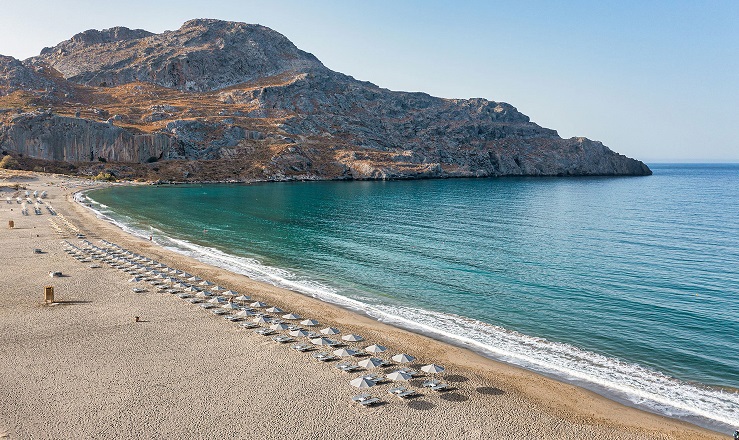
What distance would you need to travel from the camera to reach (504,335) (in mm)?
30578

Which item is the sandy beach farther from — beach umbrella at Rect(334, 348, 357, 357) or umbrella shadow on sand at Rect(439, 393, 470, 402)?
beach umbrella at Rect(334, 348, 357, 357)

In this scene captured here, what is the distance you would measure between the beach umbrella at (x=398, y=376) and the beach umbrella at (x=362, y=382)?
3.13ft

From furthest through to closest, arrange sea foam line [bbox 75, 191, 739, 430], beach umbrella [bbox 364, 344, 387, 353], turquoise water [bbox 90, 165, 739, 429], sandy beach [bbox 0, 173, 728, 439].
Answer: beach umbrella [bbox 364, 344, 387, 353]
turquoise water [bbox 90, 165, 739, 429]
sea foam line [bbox 75, 191, 739, 430]
sandy beach [bbox 0, 173, 728, 439]

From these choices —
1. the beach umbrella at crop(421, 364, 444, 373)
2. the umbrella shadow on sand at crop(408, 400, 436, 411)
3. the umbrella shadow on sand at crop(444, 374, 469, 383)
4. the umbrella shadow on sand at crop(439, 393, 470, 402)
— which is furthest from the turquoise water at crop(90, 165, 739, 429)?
the umbrella shadow on sand at crop(408, 400, 436, 411)

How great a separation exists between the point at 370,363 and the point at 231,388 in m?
7.06

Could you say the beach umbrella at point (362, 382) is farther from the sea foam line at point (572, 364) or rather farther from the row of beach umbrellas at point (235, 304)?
the sea foam line at point (572, 364)

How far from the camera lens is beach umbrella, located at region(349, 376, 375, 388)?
22730mm

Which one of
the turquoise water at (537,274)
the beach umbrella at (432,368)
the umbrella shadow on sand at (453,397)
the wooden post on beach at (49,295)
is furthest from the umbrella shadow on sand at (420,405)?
the wooden post on beach at (49,295)

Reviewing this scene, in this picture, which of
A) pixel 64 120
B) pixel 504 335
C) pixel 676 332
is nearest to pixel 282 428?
pixel 504 335

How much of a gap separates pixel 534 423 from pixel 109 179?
16532 centimetres

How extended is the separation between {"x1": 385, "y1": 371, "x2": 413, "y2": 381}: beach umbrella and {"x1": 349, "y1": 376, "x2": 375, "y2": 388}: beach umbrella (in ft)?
3.13

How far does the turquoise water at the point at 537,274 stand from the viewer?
26.2 m

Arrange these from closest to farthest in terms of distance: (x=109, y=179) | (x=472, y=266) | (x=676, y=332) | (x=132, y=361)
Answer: (x=132, y=361) → (x=676, y=332) → (x=472, y=266) → (x=109, y=179)

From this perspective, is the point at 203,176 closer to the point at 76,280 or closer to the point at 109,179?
the point at 109,179
